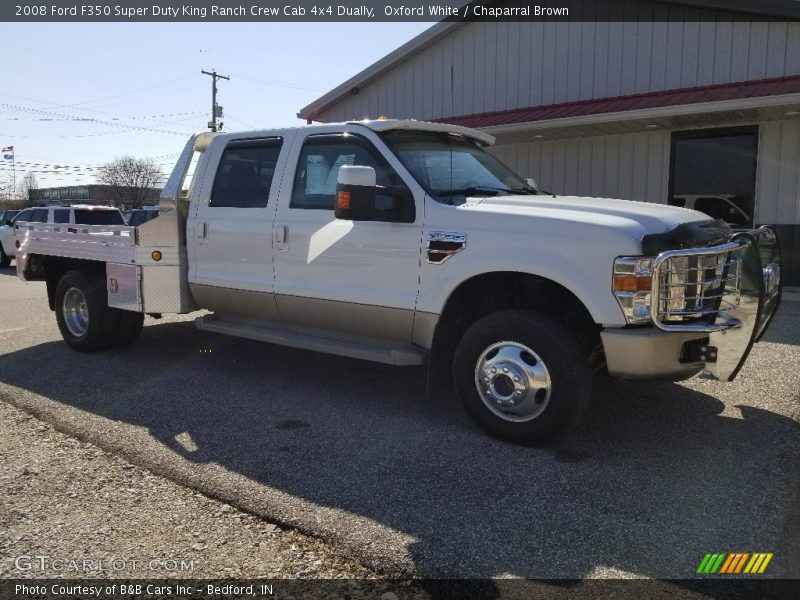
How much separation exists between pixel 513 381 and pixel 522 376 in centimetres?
7

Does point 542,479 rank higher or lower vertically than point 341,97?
lower

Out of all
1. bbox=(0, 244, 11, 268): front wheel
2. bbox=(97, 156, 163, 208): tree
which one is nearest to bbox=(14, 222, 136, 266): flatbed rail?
bbox=(0, 244, 11, 268): front wheel

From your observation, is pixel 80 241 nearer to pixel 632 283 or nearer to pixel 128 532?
pixel 128 532

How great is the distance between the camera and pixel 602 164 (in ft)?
41.9

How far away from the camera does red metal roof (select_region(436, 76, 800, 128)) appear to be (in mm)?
10023

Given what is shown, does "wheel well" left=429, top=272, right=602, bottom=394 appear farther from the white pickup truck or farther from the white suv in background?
the white suv in background

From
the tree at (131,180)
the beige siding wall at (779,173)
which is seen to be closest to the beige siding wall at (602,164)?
the beige siding wall at (779,173)

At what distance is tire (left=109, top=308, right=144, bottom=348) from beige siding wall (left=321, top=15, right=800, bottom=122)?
32.2 feet

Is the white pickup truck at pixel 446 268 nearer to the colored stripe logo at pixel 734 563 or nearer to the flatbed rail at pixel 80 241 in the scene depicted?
the flatbed rail at pixel 80 241

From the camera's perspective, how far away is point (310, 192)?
16.3ft

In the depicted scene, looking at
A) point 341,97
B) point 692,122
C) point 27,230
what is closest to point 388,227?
point 27,230

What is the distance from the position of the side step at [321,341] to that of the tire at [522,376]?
16.4 inches

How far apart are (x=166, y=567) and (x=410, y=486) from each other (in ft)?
4.23

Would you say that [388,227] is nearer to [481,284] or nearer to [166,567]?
[481,284]
